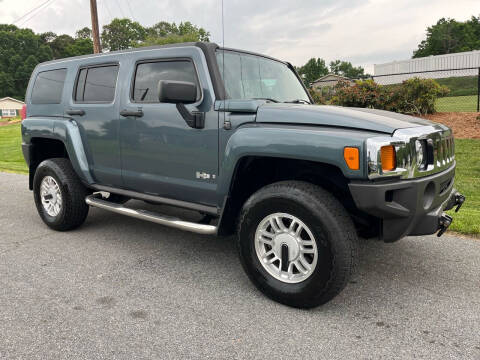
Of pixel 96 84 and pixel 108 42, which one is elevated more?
pixel 108 42

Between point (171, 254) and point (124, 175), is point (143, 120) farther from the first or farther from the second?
point (171, 254)

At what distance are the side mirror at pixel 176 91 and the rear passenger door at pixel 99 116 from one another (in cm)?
106

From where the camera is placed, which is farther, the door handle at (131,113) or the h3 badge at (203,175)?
the door handle at (131,113)

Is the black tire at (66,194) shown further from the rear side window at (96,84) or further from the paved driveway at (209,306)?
the rear side window at (96,84)

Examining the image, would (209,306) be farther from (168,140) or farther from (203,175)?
(168,140)

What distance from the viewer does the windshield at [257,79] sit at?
3570 millimetres

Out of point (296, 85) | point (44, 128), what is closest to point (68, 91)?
point (44, 128)

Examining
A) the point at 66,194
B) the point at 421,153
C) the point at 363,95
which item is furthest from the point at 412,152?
the point at 363,95

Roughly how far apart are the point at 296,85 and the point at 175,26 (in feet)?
300

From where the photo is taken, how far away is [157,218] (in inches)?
147

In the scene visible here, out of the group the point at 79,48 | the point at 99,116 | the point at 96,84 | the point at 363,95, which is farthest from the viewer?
the point at 79,48

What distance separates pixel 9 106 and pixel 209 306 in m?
90.2

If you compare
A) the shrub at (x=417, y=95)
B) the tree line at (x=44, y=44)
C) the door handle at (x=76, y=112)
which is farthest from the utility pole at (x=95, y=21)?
the tree line at (x=44, y=44)

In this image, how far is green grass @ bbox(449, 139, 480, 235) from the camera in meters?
4.59
